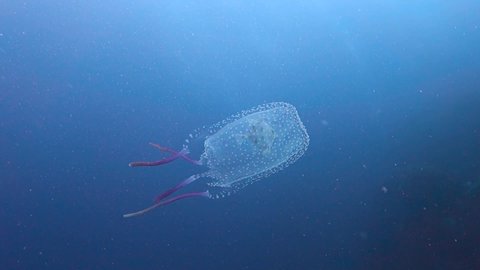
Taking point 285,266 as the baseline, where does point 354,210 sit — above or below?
above

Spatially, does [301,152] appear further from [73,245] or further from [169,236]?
[73,245]

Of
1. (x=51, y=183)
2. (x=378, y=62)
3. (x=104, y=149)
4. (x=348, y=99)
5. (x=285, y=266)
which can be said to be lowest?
(x=285, y=266)

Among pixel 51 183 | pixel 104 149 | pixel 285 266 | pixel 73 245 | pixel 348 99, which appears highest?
pixel 348 99

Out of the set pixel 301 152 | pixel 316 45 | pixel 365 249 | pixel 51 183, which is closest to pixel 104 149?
pixel 51 183

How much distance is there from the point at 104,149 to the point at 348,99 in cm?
193

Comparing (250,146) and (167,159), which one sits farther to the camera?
(250,146)

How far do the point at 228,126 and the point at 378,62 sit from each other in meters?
1.29

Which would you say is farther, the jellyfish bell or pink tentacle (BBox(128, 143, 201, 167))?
the jellyfish bell

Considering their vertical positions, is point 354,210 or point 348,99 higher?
point 348,99

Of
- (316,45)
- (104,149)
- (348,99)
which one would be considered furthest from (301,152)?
(104,149)

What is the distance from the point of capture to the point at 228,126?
3393 millimetres

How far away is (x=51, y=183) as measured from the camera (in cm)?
329

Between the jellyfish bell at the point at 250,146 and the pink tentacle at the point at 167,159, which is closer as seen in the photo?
the pink tentacle at the point at 167,159

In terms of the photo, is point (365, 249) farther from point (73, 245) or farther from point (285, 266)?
point (73, 245)
